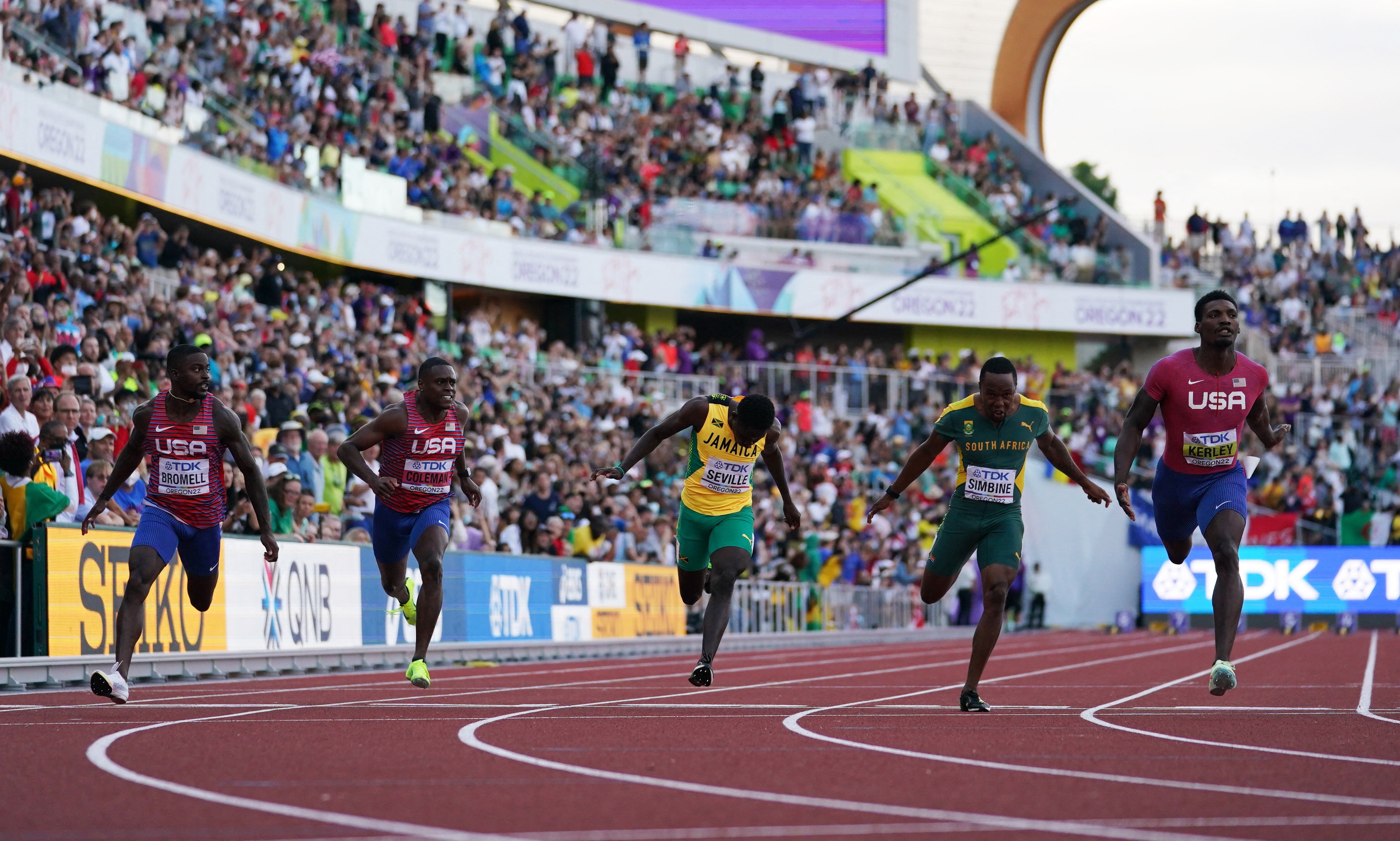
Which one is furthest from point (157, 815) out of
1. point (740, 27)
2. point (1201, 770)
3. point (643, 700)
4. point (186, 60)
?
point (740, 27)

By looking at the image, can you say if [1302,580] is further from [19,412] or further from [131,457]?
[131,457]

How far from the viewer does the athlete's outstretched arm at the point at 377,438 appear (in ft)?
38.8

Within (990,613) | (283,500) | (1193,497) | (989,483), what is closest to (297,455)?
(283,500)

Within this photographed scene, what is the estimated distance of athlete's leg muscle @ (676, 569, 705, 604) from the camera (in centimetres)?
1280

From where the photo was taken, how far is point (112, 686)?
10617 mm

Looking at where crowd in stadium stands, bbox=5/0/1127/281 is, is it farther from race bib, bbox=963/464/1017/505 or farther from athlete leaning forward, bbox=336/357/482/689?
race bib, bbox=963/464/1017/505

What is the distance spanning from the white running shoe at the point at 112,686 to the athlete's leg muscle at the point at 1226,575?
20.4 feet

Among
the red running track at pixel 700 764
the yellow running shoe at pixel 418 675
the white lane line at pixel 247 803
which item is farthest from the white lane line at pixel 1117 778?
the yellow running shoe at pixel 418 675

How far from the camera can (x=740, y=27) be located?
49094 mm

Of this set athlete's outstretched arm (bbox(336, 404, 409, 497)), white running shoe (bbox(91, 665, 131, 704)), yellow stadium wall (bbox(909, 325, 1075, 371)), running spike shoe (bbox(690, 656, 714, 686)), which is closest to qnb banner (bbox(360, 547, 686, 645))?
athlete's outstretched arm (bbox(336, 404, 409, 497))

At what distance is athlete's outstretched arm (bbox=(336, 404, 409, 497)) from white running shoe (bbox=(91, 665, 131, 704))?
1940 mm

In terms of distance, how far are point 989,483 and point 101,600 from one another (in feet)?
24.1

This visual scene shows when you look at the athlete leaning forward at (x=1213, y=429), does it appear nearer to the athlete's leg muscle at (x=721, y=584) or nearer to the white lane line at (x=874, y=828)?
the athlete's leg muscle at (x=721, y=584)

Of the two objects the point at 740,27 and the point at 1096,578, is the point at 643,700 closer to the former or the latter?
the point at 1096,578
